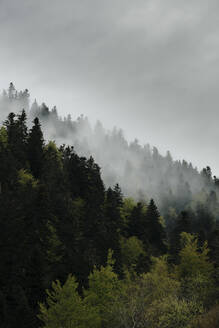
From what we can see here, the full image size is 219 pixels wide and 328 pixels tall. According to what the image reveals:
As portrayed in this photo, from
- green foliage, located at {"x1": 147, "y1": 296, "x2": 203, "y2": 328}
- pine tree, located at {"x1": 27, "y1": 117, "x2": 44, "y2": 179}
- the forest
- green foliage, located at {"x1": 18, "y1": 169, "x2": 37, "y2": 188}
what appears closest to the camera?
green foliage, located at {"x1": 147, "y1": 296, "x2": 203, "y2": 328}

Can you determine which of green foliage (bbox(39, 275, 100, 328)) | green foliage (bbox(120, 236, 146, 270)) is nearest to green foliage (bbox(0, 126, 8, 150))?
green foliage (bbox(120, 236, 146, 270))

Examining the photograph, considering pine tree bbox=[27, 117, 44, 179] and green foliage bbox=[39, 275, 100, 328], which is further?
pine tree bbox=[27, 117, 44, 179]

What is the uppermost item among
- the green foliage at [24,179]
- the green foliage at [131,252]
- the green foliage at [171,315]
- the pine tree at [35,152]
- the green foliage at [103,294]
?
the pine tree at [35,152]

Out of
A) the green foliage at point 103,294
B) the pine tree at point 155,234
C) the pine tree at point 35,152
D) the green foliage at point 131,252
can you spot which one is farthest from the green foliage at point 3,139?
the pine tree at point 155,234

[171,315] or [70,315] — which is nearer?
[171,315]

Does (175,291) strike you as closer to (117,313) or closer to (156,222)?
(117,313)

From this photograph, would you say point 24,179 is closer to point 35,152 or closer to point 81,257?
point 35,152

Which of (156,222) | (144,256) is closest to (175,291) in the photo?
(144,256)

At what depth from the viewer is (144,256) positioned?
219 feet

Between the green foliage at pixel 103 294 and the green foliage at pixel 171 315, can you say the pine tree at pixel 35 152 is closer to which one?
the green foliage at pixel 103 294

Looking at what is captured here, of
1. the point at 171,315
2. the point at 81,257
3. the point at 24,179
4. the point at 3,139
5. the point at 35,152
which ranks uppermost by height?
the point at 3,139

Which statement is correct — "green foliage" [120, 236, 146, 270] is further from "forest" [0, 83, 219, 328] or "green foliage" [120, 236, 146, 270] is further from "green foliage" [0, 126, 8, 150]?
"green foliage" [0, 126, 8, 150]

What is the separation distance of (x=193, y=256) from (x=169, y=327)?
27970mm

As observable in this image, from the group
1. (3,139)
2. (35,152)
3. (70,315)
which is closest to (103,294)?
(70,315)
